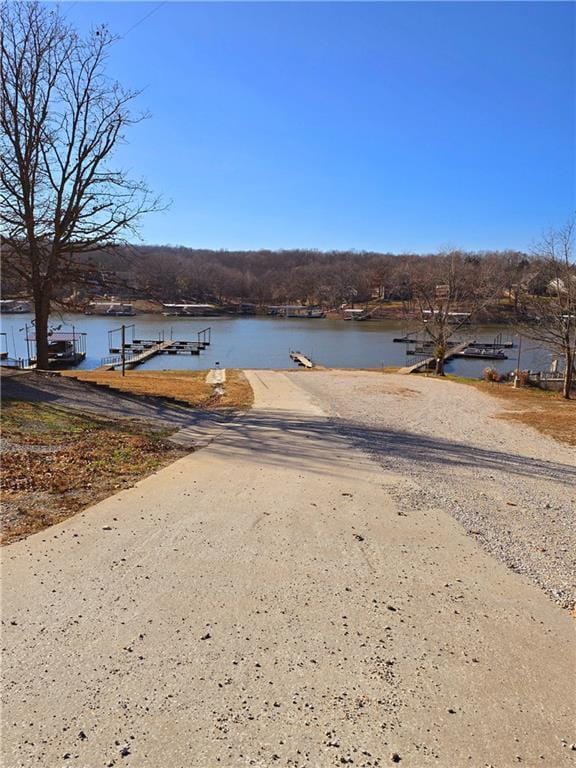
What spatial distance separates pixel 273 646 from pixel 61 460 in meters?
4.96

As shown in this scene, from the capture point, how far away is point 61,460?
23.5 feet

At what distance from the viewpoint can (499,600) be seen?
13.0ft

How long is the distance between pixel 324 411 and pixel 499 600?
37.1 ft

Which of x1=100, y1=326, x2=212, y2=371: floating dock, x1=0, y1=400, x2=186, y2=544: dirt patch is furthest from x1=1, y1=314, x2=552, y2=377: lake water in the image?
x1=0, y1=400, x2=186, y2=544: dirt patch

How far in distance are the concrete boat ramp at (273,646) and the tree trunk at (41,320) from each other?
1416cm

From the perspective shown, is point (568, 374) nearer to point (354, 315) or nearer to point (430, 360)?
point (430, 360)

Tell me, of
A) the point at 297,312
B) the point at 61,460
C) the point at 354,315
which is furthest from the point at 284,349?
the point at 297,312

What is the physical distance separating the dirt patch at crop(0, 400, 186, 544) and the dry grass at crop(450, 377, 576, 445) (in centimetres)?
988

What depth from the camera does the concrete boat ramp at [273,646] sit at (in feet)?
7.98

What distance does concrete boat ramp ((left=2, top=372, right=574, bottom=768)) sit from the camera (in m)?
2.43

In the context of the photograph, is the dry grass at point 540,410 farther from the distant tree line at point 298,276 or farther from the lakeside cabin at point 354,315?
the lakeside cabin at point 354,315

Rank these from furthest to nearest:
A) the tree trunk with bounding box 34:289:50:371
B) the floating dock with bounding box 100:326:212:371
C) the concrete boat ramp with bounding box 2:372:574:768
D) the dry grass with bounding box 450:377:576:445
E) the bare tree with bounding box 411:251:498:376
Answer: the floating dock with bounding box 100:326:212:371, the bare tree with bounding box 411:251:498:376, the tree trunk with bounding box 34:289:50:371, the dry grass with bounding box 450:377:576:445, the concrete boat ramp with bounding box 2:372:574:768

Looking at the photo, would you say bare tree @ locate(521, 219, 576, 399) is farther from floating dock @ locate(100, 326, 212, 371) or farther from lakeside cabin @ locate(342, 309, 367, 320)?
lakeside cabin @ locate(342, 309, 367, 320)

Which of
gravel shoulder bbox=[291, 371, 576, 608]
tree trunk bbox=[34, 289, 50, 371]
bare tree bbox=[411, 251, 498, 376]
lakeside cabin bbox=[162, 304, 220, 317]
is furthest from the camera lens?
lakeside cabin bbox=[162, 304, 220, 317]
